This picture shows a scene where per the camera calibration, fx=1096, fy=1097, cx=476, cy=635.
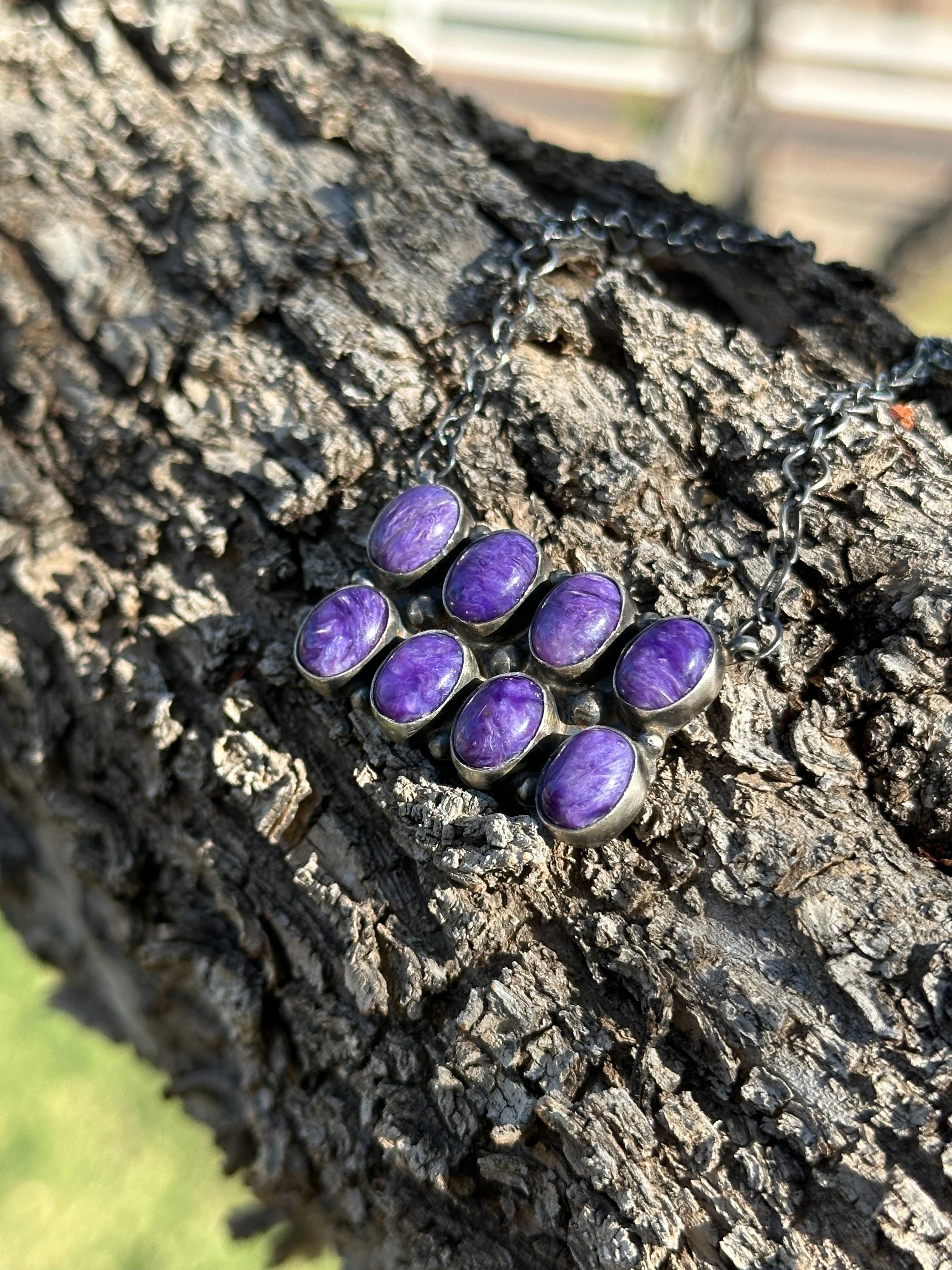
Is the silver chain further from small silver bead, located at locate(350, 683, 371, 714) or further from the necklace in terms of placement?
small silver bead, located at locate(350, 683, 371, 714)

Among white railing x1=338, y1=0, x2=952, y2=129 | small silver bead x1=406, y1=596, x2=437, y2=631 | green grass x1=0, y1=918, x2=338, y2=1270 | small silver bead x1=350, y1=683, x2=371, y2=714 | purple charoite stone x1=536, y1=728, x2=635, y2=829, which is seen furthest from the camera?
white railing x1=338, y1=0, x2=952, y2=129

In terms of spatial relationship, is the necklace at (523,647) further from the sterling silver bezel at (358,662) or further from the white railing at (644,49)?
the white railing at (644,49)

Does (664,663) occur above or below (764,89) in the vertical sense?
below

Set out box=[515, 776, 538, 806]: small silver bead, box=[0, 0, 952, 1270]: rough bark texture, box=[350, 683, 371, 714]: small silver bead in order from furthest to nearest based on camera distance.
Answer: box=[350, 683, 371, 714]: small silver bead, box=[515, 776, 538, 806]: small silver bead, box=[0, 0, 952, 1270]: rough bark texture

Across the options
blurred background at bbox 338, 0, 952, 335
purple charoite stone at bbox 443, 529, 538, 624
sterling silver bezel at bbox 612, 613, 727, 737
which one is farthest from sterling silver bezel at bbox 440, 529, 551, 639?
blurred background at bbox 338, 0, 952, 335

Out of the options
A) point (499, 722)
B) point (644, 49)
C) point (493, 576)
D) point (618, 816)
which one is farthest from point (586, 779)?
point (644, 49)

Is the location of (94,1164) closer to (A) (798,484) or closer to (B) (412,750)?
(B) (412,750)
